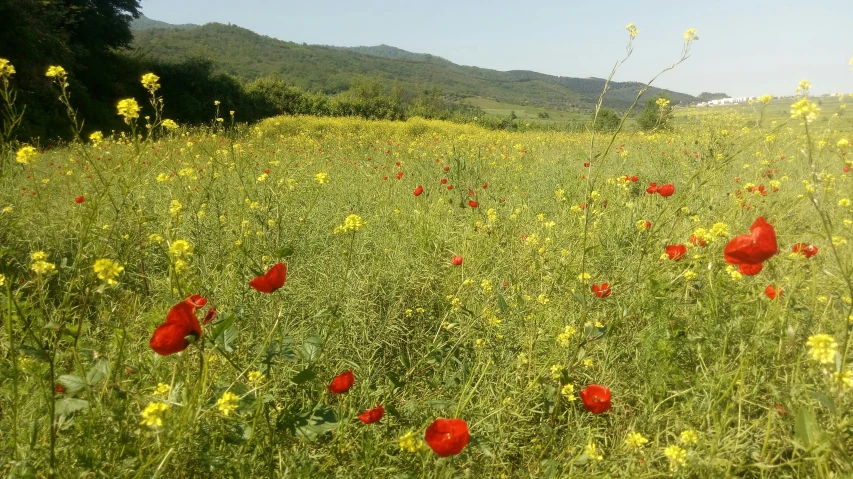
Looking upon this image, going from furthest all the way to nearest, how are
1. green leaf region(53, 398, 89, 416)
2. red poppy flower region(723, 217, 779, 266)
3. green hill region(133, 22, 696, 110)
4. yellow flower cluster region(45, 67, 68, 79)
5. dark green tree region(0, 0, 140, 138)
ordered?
green hill region(133, 22, 696, 110)
dark green tree region(0, 0, 140, 138)
yellow flower cluster region(45, 67, 68, 79)
red poppy flower region(723, 217, 779, 266)
green leaf region(53, 398, 89, 416)

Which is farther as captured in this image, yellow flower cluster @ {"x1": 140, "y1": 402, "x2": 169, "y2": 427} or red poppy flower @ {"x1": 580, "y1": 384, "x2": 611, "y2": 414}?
red poppy flower @ {"x1": 580, "y1": 384, "x2": 611, "y2": 414}

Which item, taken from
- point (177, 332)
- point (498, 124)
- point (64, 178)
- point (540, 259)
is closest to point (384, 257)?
point (540, 259)

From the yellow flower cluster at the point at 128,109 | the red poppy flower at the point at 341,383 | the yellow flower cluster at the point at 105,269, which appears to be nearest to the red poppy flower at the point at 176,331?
the yellow flower cluster at the point at 105,269

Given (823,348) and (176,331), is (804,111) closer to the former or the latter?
(823,348)

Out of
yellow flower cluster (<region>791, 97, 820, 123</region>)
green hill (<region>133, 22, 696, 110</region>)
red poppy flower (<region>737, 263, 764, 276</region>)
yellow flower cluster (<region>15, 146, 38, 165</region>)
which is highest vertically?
green hill (<region>133, 22, 696, 110</region>)

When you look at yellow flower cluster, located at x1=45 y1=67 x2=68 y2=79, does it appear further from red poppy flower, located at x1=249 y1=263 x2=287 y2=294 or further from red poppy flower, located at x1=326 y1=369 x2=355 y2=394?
red poppy flower, located at x1=326 y1=369 x2=355 y2=394

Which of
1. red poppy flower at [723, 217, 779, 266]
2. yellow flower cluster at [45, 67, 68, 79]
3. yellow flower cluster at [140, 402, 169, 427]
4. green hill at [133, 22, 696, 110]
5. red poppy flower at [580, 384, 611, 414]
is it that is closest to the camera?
yellow flower cluster at [140, 402, 169, 427]

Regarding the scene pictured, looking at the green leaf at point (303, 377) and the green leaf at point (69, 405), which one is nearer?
the green leaf at point (69, 405)

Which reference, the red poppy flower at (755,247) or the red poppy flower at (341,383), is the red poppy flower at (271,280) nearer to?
the red poppy flower at (341,383)

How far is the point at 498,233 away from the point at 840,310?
176cm

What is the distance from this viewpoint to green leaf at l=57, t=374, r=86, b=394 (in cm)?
99

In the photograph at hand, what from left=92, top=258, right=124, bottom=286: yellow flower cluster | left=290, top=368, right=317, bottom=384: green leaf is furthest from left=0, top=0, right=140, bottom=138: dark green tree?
left=290, top=368, right=317, bottom=384: green leaf

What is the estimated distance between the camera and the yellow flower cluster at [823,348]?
0.90m

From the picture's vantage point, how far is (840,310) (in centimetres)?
194
